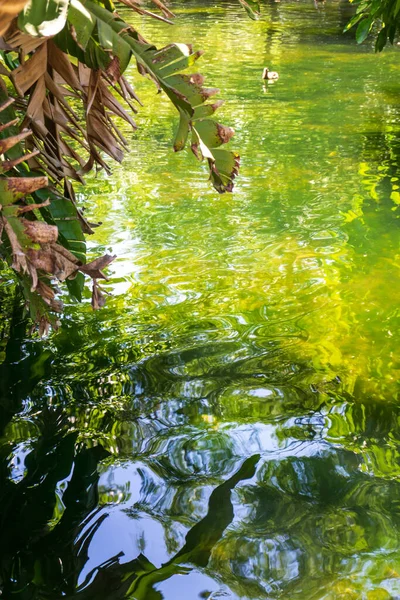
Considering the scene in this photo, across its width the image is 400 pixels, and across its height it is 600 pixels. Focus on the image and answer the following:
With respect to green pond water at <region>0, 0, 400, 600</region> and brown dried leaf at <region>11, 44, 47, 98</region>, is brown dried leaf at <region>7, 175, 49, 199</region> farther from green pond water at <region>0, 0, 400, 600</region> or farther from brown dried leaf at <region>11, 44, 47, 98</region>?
green pond water at <region>0, 0, 400, 600</region>

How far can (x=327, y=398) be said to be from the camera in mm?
2570

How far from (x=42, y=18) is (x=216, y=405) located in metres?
1.49

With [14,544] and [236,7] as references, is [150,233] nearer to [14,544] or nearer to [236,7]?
[14,544]

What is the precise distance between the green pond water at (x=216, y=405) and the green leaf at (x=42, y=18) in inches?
48.8

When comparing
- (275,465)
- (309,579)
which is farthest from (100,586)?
(275,465)

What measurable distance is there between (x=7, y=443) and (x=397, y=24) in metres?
3.84

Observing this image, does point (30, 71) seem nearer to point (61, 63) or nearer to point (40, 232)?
point (61, 63)

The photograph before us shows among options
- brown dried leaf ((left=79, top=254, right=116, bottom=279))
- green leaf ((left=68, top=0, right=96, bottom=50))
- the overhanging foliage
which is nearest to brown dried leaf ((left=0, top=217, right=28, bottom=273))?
the overhanging foliage

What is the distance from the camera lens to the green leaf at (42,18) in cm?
139

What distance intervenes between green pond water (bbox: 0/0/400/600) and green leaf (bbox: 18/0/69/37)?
48.8 inches

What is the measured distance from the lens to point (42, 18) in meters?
1.42

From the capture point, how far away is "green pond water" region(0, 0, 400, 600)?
184cm

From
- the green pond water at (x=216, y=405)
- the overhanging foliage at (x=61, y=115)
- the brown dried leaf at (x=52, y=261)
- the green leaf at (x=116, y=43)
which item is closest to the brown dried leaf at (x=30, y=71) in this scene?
the overhanging foliage at (x=61, y=115)

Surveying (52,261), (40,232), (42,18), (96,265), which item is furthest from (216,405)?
(42,18)
